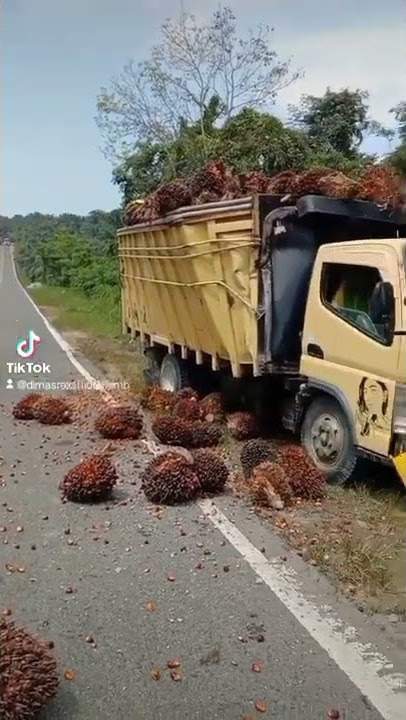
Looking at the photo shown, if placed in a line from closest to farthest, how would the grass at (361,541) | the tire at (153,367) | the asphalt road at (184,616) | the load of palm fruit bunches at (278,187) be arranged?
1. the asphalt road at (184,616)
2. the grass at (361,541)
3. the load of palm fruit bunches at (278,187)
4. the tire at (153,367)

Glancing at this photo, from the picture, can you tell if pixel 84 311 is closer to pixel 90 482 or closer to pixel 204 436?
pixel 204 436

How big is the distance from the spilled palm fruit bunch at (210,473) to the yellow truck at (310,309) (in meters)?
0.73

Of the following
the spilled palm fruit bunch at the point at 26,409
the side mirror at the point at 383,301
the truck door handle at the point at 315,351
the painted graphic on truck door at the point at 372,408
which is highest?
the side mirror at the point at 383,301

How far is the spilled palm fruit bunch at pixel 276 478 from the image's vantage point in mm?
5449

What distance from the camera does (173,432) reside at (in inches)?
273

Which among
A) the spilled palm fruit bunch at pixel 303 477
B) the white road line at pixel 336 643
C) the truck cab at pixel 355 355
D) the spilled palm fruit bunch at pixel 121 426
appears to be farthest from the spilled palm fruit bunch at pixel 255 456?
the spilled palm fruit bunch at pixel 121 426

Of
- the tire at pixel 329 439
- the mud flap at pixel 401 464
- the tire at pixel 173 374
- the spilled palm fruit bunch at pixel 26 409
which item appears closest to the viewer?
the mud flap at pixel 401 464

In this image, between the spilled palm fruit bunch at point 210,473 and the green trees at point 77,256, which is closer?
the spilled palm fruit bunch at point 210,473

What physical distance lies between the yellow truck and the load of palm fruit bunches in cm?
11

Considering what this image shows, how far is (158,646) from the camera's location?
3.48 meters

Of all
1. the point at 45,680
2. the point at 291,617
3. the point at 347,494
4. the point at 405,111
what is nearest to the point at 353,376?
the point at 347,494

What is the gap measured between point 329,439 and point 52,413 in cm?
304

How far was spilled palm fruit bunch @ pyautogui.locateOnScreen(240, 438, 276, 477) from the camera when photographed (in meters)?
5.93

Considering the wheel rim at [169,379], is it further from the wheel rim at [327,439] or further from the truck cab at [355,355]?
the wheel rim at [327,439]
